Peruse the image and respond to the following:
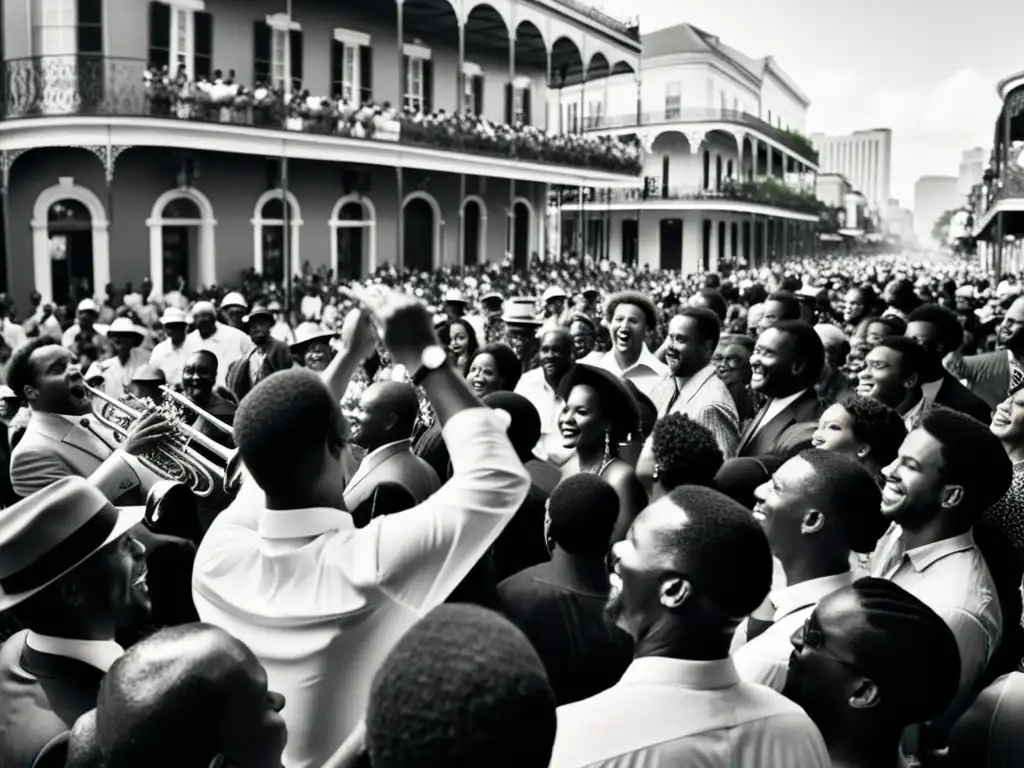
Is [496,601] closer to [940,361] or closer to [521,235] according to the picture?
[940,361]

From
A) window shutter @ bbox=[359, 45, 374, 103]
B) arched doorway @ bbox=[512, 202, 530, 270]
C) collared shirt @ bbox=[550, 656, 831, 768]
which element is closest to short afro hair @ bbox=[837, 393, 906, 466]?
collared shirt @ bbox=[550, 656, 831, 768]

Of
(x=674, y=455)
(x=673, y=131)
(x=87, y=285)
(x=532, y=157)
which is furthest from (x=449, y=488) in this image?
(x=673, y=131)

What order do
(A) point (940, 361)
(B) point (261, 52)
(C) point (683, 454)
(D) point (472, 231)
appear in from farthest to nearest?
(D) point (472, 231) < (B) point (261, 52) < (A) point (940, 361) < (C) point (683, 454)

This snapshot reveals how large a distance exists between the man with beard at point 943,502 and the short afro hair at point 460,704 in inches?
77.5

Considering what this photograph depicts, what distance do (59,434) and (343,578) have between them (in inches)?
124

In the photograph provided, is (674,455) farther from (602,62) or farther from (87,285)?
(602,62)

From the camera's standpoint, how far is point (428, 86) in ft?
85.4

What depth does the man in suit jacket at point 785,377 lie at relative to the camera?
5613 millimetres

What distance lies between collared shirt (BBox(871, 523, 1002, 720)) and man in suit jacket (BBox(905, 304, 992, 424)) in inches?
88.3

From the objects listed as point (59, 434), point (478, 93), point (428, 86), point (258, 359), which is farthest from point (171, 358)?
point (478, 93)

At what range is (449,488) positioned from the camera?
2299mm

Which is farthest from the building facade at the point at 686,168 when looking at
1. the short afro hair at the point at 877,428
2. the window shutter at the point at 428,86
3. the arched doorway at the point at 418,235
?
the short afro hair at the point at 877,428

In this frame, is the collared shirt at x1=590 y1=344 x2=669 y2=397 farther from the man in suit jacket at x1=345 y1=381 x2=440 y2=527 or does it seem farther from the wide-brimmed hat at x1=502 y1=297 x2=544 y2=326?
the man in suit jacket at x1=345 y1=381 x2=440 y2=527

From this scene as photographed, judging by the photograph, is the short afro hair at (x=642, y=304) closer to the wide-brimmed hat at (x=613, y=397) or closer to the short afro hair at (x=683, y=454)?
the wide-brimmed hat at (x=613, y=397)
